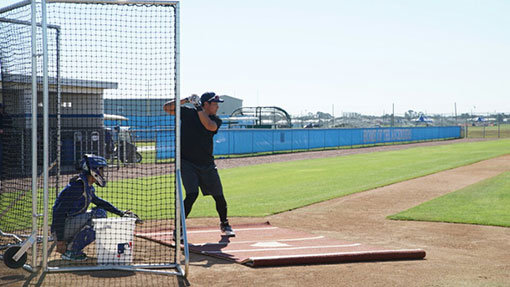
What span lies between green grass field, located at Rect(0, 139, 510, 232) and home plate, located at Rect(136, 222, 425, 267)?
873mm

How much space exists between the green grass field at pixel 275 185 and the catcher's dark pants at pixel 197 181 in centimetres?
51

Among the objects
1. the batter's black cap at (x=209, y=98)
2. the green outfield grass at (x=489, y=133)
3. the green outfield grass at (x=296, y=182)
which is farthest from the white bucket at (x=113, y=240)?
the green outfield grass at (x=489, y=133)

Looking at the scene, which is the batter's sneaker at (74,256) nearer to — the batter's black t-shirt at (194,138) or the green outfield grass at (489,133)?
the batter's black t-shirt at (194,138)

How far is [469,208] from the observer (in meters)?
11.7

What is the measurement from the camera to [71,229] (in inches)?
283

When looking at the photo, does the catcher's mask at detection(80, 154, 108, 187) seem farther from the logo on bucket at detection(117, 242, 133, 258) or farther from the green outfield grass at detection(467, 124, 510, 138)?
the green outfield grass at detection(467, 124, 510, 138)

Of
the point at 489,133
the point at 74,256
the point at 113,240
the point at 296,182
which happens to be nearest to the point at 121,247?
the point at 113,240

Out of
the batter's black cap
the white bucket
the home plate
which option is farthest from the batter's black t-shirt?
the white bucket

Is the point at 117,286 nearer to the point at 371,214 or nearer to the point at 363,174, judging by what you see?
the point at 371,214

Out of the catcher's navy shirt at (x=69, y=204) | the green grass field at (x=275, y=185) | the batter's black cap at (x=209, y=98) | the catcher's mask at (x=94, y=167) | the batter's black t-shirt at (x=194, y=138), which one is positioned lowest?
the green grass field at (x=275, y=185)

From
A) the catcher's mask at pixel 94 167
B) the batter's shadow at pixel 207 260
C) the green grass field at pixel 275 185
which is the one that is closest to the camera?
the batter's shadow at pixel 207 260

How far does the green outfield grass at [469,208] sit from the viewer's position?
1049 cm

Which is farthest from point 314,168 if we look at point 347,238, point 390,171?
point 347,238

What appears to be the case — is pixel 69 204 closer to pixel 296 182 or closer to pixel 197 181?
pixel 197 181
